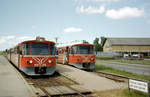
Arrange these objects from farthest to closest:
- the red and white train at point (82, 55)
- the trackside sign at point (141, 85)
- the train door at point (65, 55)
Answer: the train door at point (65, 55)
the red and white train at point (82, 55)
the trackside sign at point (141, 85)

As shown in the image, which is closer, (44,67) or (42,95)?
(42,95)

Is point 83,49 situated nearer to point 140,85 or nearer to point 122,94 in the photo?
point 122,94

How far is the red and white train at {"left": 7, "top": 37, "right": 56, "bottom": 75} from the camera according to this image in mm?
13477

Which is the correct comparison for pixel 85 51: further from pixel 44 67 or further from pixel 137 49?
pixel 137 49

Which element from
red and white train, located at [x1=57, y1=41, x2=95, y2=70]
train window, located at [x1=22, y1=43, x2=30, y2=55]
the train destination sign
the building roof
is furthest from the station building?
the train destination sign

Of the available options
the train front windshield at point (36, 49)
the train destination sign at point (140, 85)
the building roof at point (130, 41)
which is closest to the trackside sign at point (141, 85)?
the train destination sign at point (140, 85)

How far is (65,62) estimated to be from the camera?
22.2 meters

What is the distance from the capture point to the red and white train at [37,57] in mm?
13477

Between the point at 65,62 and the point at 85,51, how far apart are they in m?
3.93

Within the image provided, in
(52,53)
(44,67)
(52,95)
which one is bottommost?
(52,95)

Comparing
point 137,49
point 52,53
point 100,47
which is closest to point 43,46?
point 52,53

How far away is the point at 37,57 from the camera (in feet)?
44.4

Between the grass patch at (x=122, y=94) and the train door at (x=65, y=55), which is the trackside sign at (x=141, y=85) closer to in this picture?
the grass patch at (x=122, y=94)

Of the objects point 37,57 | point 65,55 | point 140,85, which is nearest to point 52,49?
point 37,57
